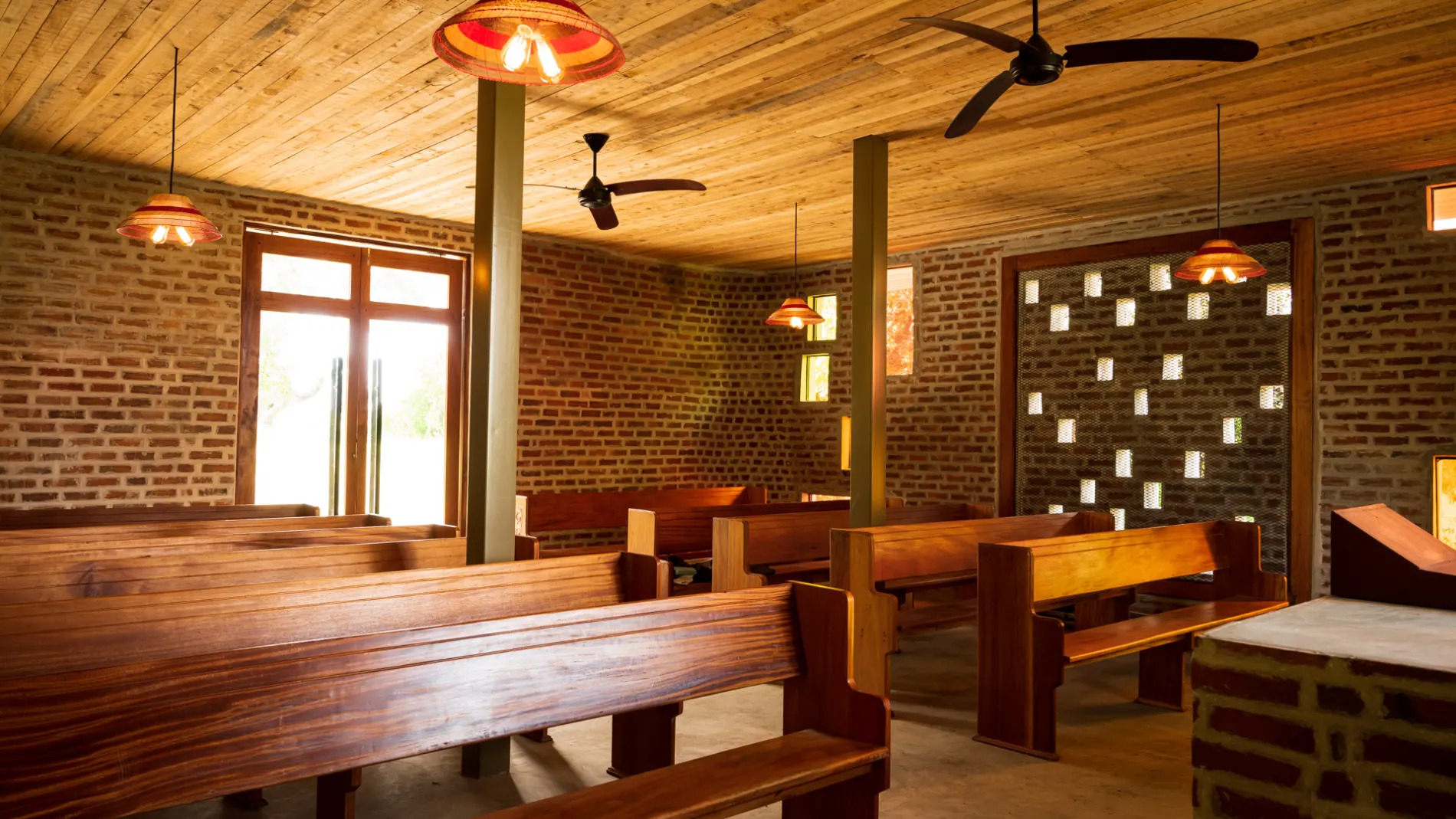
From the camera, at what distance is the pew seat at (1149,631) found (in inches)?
177

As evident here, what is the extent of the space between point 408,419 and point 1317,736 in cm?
793

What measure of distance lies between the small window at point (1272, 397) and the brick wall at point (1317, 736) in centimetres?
633

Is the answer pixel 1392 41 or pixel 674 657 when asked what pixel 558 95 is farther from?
pixel 1392 41

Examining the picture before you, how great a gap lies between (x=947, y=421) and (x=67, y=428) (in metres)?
6.98

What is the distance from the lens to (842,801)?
293 cm

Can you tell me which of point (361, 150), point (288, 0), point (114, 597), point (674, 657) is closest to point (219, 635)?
point (114, 597)

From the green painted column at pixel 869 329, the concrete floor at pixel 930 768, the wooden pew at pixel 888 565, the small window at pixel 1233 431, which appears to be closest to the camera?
the concrete floor at pixel 930 768

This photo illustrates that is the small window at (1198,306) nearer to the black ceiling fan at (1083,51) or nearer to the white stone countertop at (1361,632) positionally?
the black ceiling fan at (1083,51)

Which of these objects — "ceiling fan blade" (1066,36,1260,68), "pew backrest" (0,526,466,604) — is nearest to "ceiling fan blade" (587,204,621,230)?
"pew backrest" (0,526,466,604)

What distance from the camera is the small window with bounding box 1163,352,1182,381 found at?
7496 millimetres

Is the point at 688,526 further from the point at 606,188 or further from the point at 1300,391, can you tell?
the point at 1300,391

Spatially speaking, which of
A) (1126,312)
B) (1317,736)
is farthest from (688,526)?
(1317,736)

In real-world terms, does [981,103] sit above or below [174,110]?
below

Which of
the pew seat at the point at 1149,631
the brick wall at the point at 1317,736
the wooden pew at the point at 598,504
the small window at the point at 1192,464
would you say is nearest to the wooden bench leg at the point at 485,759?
the pew seat at the point at 1149,631
